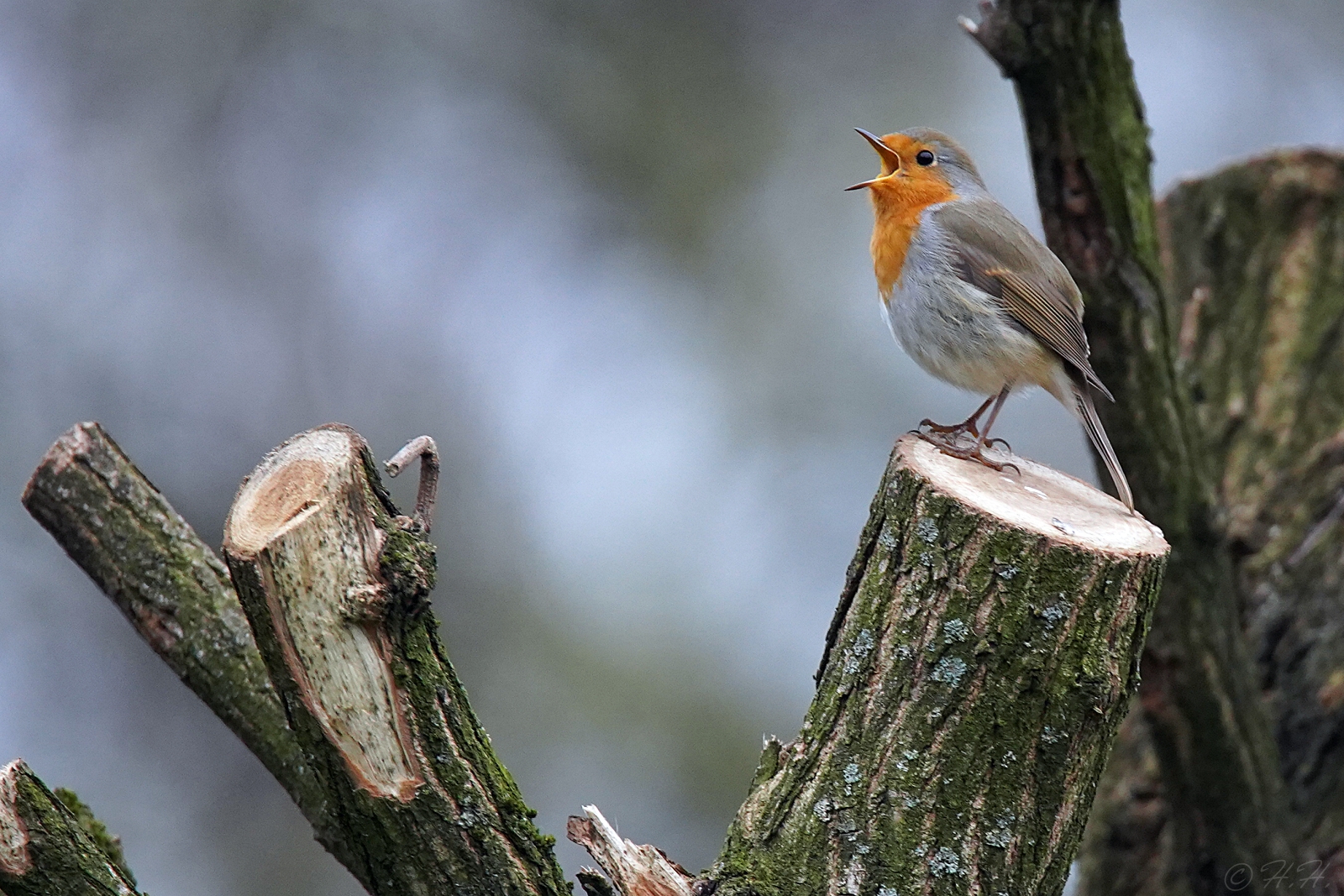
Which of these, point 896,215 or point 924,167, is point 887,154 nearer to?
point 924,167

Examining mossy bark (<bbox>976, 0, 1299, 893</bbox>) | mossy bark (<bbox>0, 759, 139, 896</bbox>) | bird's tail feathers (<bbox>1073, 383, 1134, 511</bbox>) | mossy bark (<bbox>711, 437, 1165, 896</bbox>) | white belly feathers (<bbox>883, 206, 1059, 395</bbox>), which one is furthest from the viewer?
white belly feathers (<bbox>883, 206, 1059, 395</bbox>)

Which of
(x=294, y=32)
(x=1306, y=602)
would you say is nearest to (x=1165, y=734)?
(x=1306, y=602)

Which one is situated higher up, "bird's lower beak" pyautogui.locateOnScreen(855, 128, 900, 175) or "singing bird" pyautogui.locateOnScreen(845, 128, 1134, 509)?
"bird's lower beak" pyautogui.locateOnScreen(855, 128, 900, 175)

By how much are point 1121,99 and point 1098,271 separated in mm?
454

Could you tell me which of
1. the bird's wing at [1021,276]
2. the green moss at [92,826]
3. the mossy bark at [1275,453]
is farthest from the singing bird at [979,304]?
the green moss at [92,826]

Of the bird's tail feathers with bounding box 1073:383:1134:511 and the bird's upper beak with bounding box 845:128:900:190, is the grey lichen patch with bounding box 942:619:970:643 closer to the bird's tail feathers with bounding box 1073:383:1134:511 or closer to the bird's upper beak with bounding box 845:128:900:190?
the bird's tail feathers with bounding box 1073:383:1134:511

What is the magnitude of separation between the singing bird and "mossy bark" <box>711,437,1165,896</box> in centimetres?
93

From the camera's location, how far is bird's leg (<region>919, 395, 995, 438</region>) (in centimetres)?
323

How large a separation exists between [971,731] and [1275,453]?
2619mm

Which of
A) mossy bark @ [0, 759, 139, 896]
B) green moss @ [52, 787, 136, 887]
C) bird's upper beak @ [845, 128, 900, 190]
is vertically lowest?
green moss @ [52, 787, 136, 887]

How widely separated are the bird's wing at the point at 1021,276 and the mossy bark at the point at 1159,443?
0.24 ft

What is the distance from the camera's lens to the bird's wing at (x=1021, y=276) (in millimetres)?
3314

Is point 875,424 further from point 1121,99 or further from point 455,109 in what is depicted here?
point 1121,99

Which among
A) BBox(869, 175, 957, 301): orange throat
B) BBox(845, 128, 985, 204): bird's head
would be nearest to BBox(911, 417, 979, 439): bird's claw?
BBox(869, 175, 957, 301): orange throat
